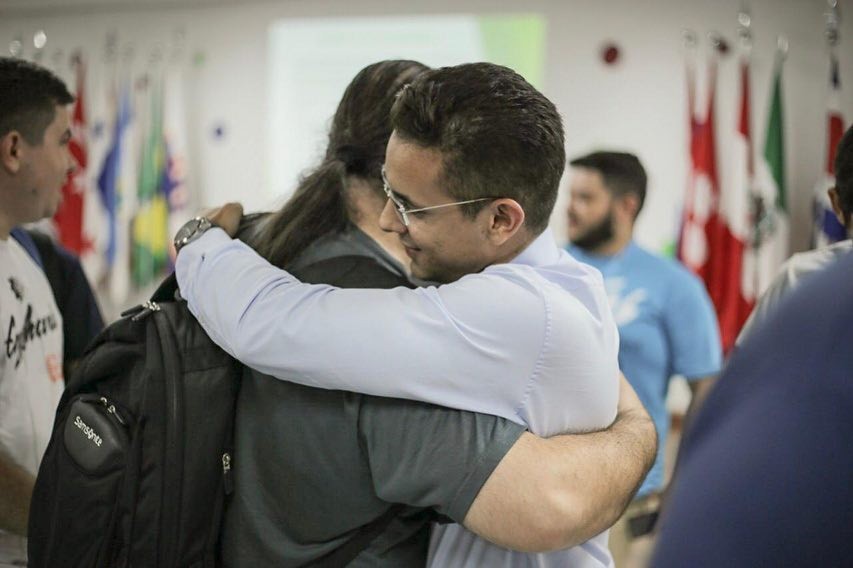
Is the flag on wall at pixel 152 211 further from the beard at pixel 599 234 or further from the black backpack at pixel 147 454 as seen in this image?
the black backpack at pixel 147 454

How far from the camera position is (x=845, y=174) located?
149cm

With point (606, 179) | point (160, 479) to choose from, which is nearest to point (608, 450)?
point (160, 479)

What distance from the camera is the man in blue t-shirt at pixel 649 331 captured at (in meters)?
2.62

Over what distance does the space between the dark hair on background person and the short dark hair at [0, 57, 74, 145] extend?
86cm

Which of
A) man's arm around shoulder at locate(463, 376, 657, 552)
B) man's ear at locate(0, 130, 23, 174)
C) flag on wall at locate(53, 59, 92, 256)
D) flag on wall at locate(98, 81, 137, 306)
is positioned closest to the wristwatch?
man's arm around shoulder at locate(463, 376, 657, 552)

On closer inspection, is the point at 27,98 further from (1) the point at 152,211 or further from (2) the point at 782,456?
(1) the point at 152,211

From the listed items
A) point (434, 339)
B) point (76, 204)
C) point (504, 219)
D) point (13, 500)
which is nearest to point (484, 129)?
point (504, 219)

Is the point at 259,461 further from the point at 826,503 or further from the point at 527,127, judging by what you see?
the point at 826,503

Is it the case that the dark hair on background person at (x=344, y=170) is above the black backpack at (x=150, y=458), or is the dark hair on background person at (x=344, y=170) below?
above

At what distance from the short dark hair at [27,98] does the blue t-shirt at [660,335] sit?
69.3 inches

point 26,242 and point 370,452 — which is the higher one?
point 26,242

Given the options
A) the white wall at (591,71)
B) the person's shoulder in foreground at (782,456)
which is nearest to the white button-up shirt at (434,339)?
the person's shoulder in foreground at (782,456)

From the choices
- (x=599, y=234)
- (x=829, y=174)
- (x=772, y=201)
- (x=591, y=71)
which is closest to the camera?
(x=599, y=234)

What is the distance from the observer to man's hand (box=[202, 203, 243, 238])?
1233 mm
